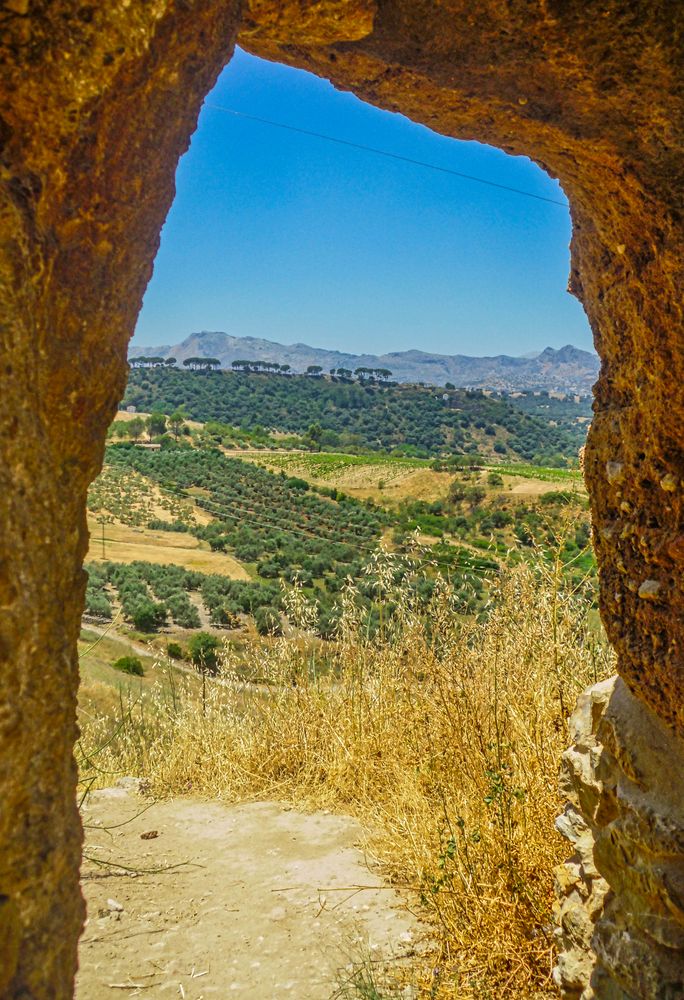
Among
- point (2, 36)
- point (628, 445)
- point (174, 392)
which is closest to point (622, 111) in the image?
point (628, 445)

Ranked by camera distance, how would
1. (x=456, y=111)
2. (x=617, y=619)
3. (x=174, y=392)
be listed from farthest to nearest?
(x=174, y=392) < (x=617, y=619) < (x=456, y=111)

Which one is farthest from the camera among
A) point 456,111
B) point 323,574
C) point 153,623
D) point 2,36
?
point 323,574

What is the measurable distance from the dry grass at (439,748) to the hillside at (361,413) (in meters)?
53.9

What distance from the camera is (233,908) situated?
3.70 metres

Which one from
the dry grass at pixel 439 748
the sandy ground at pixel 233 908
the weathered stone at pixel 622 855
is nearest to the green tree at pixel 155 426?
the dry grass at pixel 439 748

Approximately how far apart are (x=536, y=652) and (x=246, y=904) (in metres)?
1.98

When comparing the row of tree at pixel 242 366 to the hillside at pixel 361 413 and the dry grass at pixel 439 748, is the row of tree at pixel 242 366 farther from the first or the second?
the dry grass at pixel 439 748

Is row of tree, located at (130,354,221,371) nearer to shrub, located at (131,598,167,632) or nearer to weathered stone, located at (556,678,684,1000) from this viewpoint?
shrub, located at (131,598,167,632)

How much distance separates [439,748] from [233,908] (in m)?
1.42

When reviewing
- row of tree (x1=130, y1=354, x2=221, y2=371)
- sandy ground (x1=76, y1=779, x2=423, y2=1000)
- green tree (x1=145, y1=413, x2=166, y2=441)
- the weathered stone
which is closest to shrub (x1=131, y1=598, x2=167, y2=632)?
sandy ground (x1=76, y1=779, x2=423, y2=1000)

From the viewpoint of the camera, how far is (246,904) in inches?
147

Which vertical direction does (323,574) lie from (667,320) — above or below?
below

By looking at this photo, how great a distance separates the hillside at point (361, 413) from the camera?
65.4m

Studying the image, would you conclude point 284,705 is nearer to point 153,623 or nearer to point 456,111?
point 456,111
